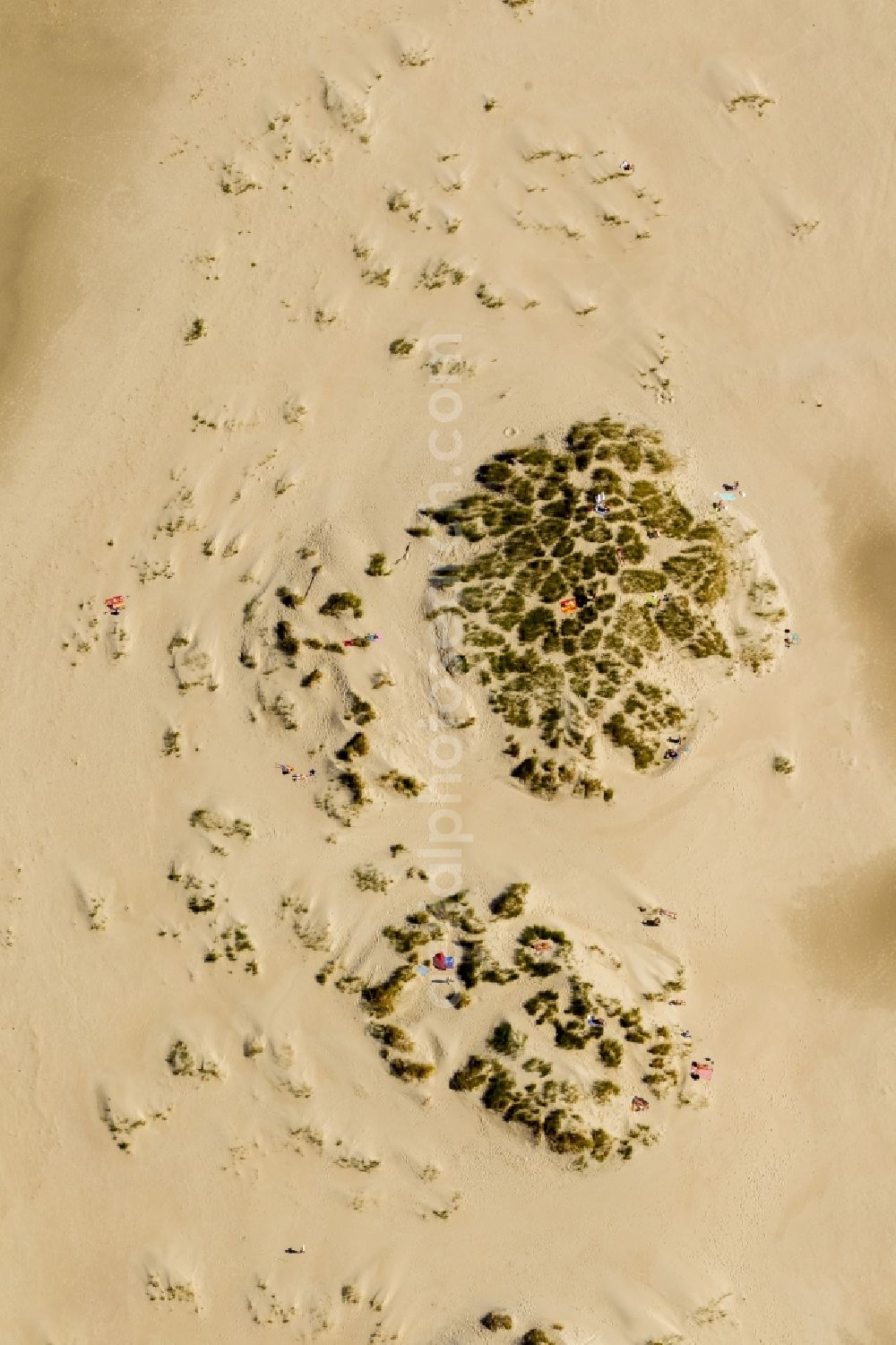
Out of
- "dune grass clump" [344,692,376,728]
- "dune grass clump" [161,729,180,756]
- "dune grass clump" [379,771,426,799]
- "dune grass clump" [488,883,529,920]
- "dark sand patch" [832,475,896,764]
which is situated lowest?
"dune grass clump" [161,729,180,756]

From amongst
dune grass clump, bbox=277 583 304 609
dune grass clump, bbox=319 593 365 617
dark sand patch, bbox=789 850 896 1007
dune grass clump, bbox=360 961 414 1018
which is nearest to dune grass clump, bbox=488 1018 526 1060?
dune grass clump, bbox=360 961 414 1018

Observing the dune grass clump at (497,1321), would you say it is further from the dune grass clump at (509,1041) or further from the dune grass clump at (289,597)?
the dune grass clump at (289,597)

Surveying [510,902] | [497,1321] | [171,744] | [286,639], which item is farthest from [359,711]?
[497,1321]

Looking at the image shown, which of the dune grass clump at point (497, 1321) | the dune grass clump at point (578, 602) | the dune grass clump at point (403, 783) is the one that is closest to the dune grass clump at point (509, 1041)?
the dune grass clump at point (578, 602)

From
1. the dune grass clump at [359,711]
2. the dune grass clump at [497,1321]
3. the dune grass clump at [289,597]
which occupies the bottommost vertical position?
the dune grass clump at [497,1321]

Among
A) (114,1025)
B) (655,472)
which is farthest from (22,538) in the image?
(655,472)

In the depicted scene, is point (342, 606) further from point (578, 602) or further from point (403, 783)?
point (578, 602)

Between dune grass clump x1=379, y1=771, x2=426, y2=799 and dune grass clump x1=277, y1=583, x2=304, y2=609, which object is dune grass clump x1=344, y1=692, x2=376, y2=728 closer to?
dune grass clump x1=379, y1=771, x2=426, y2=799

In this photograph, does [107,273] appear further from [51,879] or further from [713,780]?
[713,780]

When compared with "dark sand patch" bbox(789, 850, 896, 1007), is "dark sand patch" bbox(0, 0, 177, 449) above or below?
above
